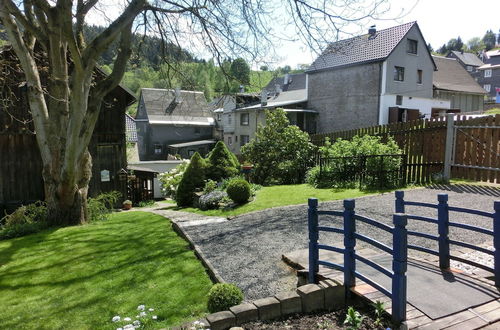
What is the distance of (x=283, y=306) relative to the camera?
3.85m

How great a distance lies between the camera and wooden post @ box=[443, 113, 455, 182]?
10.8 metres

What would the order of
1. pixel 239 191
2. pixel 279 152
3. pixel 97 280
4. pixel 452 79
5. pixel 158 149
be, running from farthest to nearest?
pixel 158 149, pixel 452 79, pixel 279 152, pixel 239 191, pixel 97 280

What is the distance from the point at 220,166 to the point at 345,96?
18.2 m

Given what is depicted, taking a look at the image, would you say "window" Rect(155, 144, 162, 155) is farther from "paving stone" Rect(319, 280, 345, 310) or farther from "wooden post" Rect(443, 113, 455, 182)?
"paving stone" Rect(319, 280, 345, 310)

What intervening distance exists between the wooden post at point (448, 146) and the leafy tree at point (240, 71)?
6.37 m

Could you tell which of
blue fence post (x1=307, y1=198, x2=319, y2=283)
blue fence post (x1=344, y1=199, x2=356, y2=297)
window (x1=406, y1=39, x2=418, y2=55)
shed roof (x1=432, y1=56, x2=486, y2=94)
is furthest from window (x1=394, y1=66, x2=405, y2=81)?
blue fence post (x1=344, y1=199, x2=356, y2=297)

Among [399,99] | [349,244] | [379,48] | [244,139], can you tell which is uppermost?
[379,48]

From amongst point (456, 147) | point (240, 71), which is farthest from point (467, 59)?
point (240, 71)

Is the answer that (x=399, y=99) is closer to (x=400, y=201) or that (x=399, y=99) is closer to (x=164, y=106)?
(x=164, y=106)

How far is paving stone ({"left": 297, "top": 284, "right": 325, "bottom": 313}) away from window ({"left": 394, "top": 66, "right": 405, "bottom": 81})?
28.2 metres

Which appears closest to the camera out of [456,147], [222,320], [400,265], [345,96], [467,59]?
[400,265]

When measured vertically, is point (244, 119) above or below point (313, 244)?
above

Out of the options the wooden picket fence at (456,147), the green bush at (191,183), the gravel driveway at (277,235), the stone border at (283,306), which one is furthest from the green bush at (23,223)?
the wooden picket fence at (456,147)

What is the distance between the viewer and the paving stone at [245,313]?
370cm
